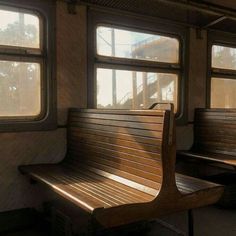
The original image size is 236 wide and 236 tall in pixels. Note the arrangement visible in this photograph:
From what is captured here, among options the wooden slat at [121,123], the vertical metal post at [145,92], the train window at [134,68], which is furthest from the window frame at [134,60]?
the wooden slat at [121,123]

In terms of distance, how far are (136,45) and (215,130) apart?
146 cm

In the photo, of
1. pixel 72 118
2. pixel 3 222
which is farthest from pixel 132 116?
pixel 3 222

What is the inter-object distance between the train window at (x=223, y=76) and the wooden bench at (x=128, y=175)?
2359mm

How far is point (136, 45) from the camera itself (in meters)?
3.85

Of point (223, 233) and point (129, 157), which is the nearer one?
point (129, 157)

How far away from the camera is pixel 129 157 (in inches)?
91.9

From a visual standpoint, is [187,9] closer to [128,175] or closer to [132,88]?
[132,88]

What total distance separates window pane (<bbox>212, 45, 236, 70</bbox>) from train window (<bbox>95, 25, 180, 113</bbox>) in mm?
692

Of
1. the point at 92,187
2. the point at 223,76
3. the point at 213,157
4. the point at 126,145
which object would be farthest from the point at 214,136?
the point at 92,187

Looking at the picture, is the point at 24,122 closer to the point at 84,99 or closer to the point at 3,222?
the point at 84,99

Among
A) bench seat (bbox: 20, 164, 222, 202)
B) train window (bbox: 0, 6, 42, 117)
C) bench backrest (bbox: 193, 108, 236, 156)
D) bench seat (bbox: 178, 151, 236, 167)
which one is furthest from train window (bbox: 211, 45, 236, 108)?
train window (bbox: 0, 6, 42, 117)

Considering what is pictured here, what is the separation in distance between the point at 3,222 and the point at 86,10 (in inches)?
92.0

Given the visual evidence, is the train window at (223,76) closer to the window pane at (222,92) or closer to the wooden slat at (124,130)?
the window pane at (222,92)

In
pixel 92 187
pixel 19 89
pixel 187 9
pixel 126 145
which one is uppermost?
pixel 187 9
